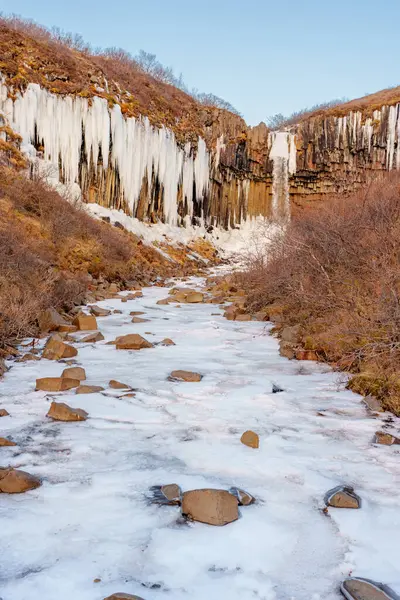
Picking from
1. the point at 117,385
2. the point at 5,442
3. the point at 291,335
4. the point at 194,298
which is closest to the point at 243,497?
the point at 5,442

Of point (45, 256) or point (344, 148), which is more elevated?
point (344, 148)

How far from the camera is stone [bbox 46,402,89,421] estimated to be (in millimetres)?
3396

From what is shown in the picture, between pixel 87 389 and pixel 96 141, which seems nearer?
pixel 87 389

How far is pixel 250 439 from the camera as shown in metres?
3.12

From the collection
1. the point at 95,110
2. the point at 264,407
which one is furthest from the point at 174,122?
the point at 264,407

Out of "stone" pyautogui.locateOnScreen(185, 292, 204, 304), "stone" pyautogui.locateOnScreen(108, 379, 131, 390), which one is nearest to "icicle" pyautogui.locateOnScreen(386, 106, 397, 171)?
"stone" pyautogui.locateOnScreen(185, 292, 204, 304)

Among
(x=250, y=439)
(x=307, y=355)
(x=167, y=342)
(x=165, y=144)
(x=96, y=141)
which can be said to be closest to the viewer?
(x=250, y=439)

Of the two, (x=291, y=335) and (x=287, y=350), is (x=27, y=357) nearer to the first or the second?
(x=287, y=350)

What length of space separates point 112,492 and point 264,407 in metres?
1.79

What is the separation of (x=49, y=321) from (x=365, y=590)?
5654mm

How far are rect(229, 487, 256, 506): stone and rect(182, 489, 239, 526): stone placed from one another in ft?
0.36

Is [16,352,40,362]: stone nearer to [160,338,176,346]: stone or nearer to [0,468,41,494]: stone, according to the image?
[160,338,176,346]: stone

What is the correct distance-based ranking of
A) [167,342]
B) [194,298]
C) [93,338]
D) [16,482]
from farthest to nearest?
[194,298]
[167,342]
[93,338]
[16,482]

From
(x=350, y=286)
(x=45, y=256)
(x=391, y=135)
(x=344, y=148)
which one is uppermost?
(x=391, y=135)
